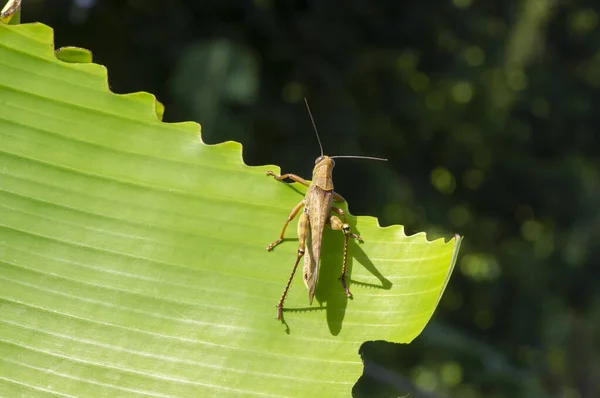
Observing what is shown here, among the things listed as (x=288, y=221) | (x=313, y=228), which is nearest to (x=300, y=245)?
(x=288, y=221)

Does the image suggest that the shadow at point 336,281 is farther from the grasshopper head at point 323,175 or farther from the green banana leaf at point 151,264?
the grasshopper head at point 323,175

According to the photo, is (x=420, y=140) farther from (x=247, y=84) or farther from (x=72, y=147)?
(x=72, y=147)

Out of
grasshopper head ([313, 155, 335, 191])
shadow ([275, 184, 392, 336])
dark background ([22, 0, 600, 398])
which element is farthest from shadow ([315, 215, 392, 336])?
dark background ([22, 0, 600, 398])

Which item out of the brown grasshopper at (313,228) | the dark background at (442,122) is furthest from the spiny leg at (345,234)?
the dark background at (442,122)

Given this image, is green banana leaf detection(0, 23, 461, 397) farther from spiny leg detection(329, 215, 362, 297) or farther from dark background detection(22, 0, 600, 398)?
dark background detection(22, 0, 600, 398)

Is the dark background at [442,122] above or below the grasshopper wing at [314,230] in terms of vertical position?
below

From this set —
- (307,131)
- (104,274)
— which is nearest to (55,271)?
(104,274)
